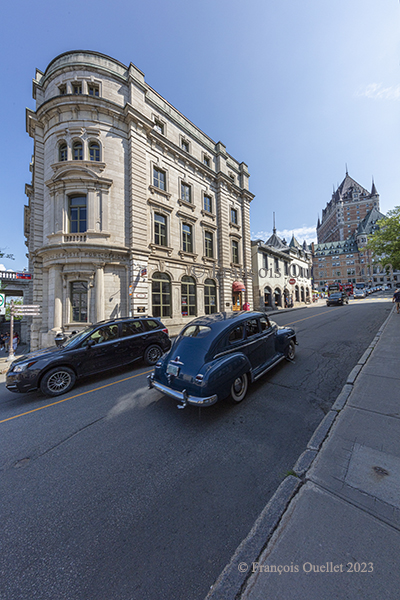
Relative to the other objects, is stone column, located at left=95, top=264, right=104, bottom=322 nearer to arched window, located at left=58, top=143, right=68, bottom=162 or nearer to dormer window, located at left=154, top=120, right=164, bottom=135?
arched window, located at left=58, top=143, right=68, bottom=162

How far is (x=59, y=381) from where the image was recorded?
18.7ft

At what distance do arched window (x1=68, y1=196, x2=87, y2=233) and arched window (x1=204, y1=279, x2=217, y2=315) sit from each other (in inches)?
396

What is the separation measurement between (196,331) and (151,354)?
3.48 metres

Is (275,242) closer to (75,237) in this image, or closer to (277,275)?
(277,275)

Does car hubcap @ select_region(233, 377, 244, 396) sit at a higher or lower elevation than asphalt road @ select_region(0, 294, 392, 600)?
higher

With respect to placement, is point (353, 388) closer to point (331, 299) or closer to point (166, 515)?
point (166, 515)

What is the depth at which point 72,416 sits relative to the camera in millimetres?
4422

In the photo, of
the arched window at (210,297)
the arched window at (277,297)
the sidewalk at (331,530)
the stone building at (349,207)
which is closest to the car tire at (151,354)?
the sidewalk at (331,530)

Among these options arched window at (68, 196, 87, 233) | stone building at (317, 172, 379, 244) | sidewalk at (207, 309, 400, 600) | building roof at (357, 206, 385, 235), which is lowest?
sidewalk at (207, 309, 400, 600)

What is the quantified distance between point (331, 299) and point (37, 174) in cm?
3193

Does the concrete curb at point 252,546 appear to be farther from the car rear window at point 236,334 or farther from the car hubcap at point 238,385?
the car rear window at point 236,334

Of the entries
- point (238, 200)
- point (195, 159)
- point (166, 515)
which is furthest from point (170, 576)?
point (238, 200)

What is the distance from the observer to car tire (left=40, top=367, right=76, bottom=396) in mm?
5473

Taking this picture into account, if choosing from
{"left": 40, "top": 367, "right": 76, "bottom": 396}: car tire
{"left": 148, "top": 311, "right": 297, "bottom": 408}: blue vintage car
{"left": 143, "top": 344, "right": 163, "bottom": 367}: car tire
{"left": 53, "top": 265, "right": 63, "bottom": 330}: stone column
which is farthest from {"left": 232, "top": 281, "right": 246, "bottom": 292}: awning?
{"left": 40, "top": 367, "right": 76, "bottom": 396}: car tire
